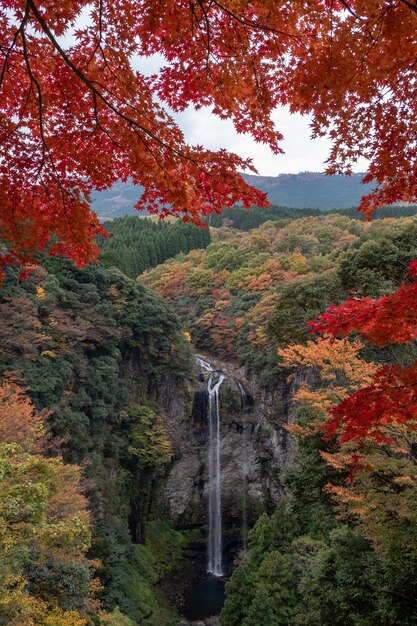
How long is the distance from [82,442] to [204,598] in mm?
9583

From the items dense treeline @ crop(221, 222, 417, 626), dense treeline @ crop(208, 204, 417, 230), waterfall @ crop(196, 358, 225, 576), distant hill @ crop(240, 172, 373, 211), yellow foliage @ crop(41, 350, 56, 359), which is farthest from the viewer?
distant hill @ crop(240, 172, 373, 211)

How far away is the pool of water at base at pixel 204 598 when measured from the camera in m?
16.7

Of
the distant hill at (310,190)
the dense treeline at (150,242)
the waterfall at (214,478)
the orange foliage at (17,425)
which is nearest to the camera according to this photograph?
the orange foliage at (17,425)

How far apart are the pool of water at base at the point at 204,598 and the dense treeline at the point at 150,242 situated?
30.2 metres

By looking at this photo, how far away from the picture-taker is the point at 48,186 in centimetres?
407

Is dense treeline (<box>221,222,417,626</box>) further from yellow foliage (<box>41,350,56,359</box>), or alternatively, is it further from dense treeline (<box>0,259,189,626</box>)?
yellow foliage (<box>41,350,56,359</box>)

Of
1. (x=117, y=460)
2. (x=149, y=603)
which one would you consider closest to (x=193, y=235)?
(x=117, y=460)

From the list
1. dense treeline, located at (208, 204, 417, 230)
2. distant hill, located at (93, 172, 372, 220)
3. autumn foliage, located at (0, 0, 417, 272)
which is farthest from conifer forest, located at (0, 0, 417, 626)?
distant hill, located at (93, 172, 372, 220)

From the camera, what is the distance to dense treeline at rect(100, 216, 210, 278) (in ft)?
146

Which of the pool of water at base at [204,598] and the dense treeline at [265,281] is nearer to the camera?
the dense treeline at [265,281]

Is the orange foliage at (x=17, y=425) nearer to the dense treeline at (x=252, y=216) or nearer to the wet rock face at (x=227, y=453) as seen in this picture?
the wet rock face at (x=227, y=453)

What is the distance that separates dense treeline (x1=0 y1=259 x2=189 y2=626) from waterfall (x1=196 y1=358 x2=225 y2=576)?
83.5 inches

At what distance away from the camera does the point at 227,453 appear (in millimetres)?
23750


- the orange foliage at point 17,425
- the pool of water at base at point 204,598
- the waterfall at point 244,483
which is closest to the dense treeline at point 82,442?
the orange foliage at point 17,425
